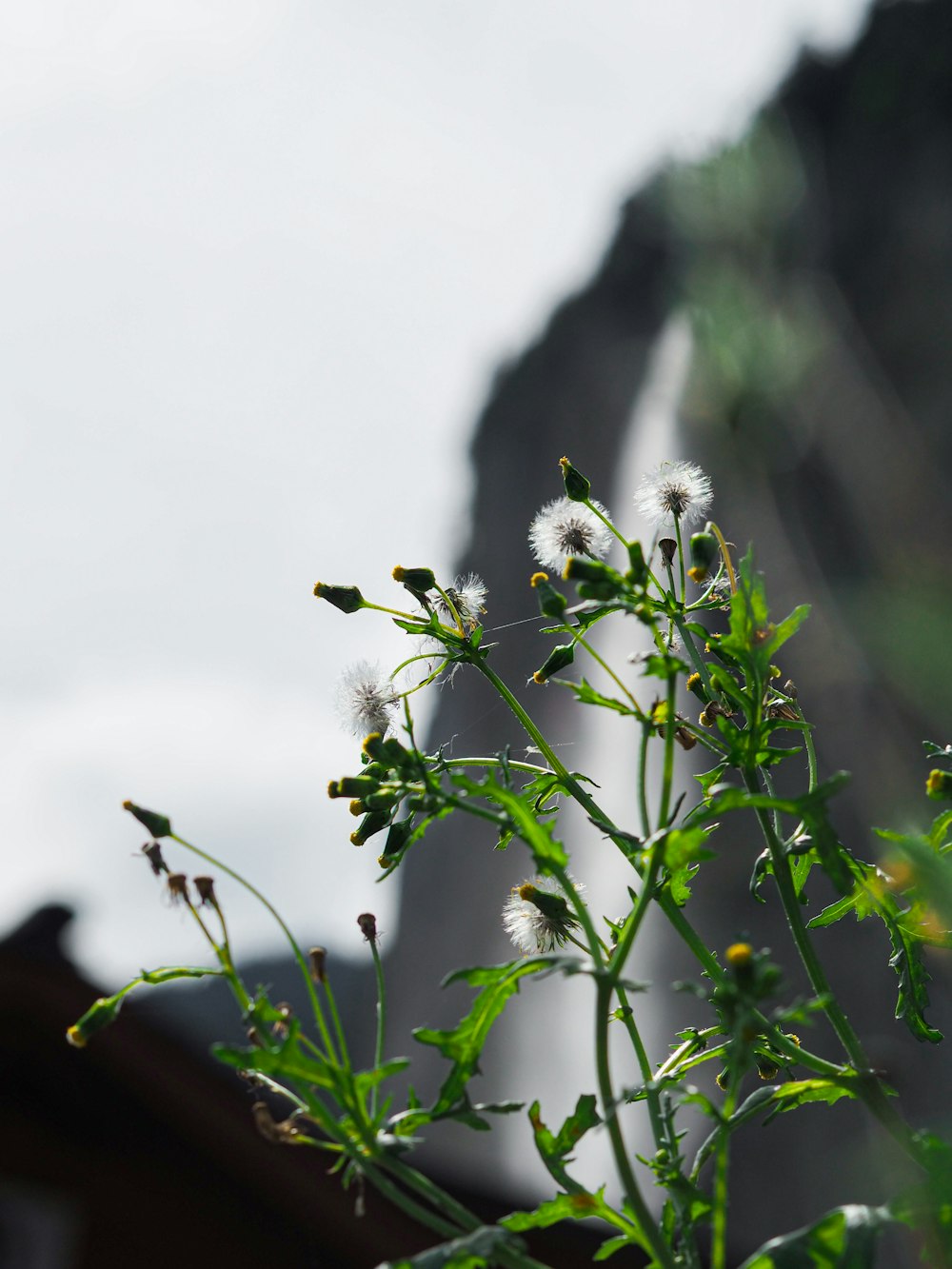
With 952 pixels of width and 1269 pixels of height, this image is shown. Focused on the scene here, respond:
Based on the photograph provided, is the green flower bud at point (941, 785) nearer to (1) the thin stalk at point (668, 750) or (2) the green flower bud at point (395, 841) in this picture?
(1) the thin stalk at point (668, 750)

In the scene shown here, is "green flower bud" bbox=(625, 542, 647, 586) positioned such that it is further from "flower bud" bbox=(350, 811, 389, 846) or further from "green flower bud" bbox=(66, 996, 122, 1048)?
"green flower bud" bbox=(66, 996, 122, 1048)

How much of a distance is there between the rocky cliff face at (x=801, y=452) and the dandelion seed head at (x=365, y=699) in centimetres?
355

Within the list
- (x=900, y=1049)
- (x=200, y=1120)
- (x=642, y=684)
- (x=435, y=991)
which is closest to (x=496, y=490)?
(x=435, y=991)

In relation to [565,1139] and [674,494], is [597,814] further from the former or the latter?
[674,494]

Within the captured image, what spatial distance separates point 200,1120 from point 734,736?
9.31ft

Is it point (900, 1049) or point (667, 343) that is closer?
point (900, 1049)

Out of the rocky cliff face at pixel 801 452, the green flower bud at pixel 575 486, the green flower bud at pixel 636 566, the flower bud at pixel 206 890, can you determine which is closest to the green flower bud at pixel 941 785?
the green flower bud at pixel 636 566

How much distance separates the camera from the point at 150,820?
0.62 m

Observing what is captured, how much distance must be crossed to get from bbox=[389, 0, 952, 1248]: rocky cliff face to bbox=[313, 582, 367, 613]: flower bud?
11.8 feet

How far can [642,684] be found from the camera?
4344 millimetres

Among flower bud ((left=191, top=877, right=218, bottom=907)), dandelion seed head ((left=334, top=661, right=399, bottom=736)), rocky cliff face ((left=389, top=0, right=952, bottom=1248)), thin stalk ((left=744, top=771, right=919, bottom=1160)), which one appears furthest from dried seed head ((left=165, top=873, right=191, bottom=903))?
rocky cliff face ((left=389, top=0, right=952, bottom=1248))

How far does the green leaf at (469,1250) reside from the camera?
1.49ft

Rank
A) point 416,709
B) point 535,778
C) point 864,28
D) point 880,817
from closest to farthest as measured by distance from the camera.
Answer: point 535,778
point 416,709
point 880,817
point 864,28

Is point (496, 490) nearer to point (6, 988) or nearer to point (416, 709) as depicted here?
point (6, 988)
